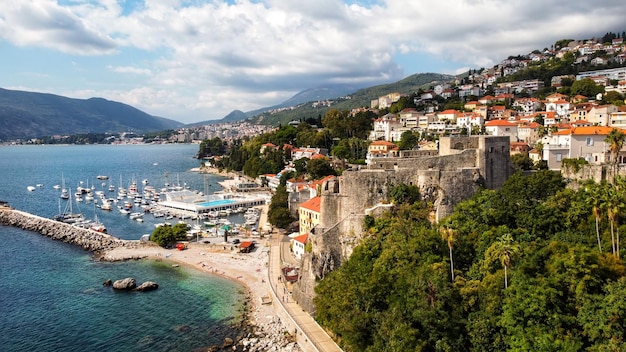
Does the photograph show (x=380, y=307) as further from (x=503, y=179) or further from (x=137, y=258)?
(x=137, y=258)

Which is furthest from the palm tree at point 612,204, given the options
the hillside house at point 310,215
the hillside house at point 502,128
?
the hillside house at point 502,128

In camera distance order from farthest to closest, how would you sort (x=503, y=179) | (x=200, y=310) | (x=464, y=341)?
(x=200, y=310)
(x=503, y=179)
(x=464, y=341)

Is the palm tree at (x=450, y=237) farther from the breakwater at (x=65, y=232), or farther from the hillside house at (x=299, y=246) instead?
the breakwater at (x=65, y=232)

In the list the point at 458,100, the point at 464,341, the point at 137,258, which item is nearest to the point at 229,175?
the point at 458,100

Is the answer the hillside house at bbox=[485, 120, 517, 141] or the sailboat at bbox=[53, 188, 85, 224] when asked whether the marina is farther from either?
the hillside house at bbox=[485, 120, 517, 141]

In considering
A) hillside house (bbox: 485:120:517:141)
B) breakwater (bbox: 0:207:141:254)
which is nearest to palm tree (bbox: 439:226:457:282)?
breakwater (bbox: 0:207:141:254)
